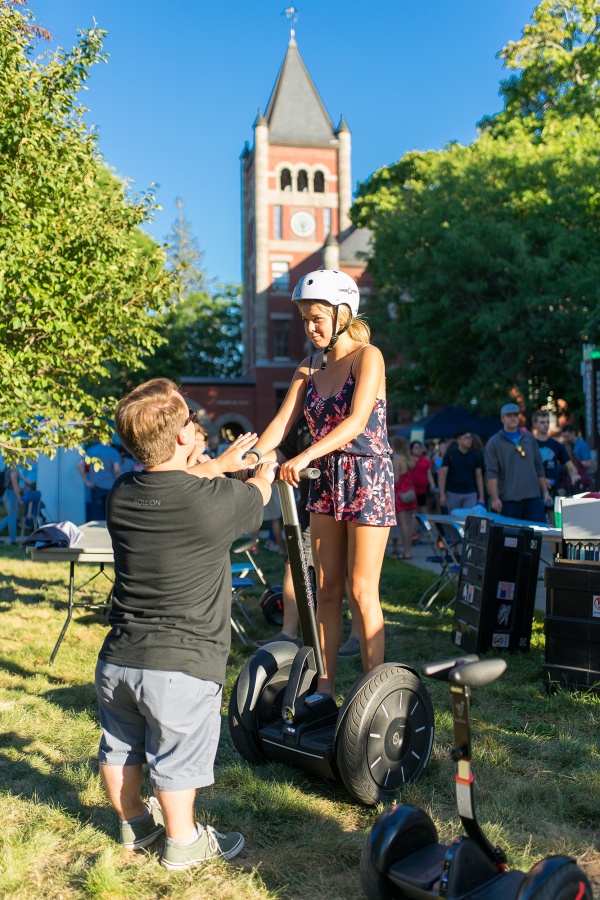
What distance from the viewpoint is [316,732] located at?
3.44m

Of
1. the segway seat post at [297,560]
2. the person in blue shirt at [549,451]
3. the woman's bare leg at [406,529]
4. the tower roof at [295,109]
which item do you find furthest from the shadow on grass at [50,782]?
the tower roof at [295,109]

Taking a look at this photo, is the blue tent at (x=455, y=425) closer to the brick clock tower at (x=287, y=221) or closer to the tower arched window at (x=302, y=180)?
the brick clock tower at (x=287, y=221)

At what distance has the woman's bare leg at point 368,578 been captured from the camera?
12.1 feet

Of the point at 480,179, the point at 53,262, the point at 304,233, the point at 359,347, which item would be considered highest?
the point at 304,233

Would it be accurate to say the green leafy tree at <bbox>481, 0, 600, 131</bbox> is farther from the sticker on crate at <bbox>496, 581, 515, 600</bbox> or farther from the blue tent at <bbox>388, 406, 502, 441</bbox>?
the sticker on crate at <bbox>496, 581, 515, 600</bbox>

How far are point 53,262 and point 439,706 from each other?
404 cm

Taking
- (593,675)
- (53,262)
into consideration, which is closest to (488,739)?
(593,675)

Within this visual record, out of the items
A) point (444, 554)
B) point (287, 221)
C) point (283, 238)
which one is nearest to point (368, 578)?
point (444, 554)

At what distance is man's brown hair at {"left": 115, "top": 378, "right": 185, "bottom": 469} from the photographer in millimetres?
2807

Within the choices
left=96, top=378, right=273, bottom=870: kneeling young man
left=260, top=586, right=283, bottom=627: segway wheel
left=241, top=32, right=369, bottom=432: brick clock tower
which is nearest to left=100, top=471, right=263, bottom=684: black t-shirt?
left=96, top=378, right=273, bottom=870: kneeling young man

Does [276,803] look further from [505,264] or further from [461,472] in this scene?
[505,264]

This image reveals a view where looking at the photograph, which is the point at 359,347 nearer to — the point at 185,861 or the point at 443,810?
the point at 443,810

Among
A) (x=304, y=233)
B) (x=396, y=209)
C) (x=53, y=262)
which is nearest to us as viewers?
(x=53, y=262)

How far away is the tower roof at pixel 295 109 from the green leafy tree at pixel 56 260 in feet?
161
